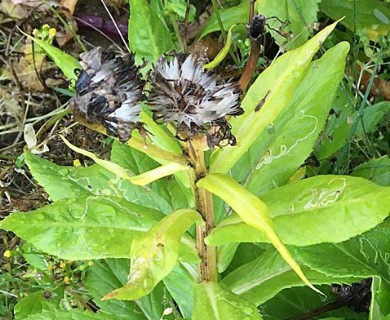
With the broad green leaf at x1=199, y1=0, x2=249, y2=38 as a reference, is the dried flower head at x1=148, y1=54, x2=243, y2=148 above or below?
above

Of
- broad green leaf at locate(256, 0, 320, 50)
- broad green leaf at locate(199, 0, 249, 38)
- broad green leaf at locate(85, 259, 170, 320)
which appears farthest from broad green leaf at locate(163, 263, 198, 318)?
broad green leaf at locate(199, 0, 249, 38)

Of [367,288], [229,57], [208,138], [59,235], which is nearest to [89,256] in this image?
[59,235]

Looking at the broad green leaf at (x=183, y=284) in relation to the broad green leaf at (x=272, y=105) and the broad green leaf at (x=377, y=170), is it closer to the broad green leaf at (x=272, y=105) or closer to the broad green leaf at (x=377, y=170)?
the broad green leaf at (x=272, y=105)

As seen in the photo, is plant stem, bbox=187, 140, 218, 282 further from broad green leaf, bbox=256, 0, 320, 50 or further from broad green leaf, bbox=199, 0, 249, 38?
broad green leaf, bbox=199, 0, 249, 38

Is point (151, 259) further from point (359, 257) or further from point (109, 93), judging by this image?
point (359, 257)

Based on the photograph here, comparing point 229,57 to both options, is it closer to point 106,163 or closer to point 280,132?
point 280,132
